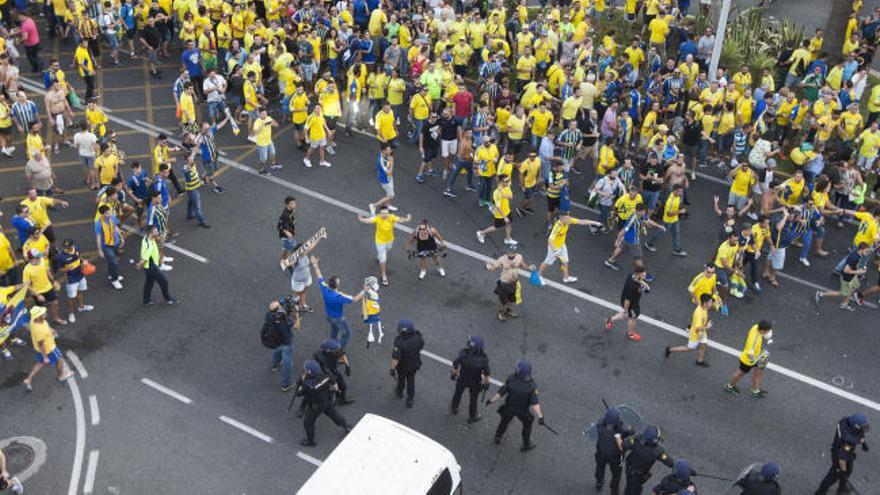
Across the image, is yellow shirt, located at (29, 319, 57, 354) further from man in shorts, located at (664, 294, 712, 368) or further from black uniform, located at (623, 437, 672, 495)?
man in shorts, located at (664, 294, 712, 368)

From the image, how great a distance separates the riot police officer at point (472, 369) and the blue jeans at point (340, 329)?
7.29 feet

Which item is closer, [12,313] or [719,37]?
[12,313]

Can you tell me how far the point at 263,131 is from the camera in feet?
63.6

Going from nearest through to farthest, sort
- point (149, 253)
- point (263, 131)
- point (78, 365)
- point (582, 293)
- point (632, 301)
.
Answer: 1. point (78, 365)
2. point (632, 301)
3. point (149, 253)
4. point (582, 293)
5. point (263, 131)

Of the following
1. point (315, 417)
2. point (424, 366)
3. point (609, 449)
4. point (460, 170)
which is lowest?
point (424, 366)

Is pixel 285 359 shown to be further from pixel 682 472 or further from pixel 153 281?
pixel 682 472

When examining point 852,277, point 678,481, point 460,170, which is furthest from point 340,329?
point 852,277

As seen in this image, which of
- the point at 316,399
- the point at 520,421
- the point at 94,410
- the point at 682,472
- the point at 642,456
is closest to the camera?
the point at 682,472

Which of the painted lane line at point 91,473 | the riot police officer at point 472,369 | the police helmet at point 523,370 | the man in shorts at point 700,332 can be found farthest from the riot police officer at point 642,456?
the painted lane line at point 91,473

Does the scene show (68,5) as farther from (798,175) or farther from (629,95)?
(798,175)

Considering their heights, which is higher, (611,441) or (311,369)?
(311,369)

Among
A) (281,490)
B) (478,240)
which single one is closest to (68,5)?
(478,240)

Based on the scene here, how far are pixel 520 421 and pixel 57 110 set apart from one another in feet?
44.3

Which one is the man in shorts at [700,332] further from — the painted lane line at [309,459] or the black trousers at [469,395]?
the painted lane line at [309,459]
